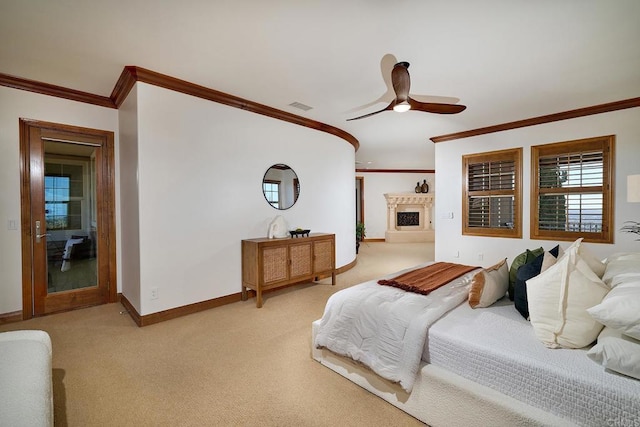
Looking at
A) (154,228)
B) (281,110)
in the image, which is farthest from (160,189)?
(281,110)

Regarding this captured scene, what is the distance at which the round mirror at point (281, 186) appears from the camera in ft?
13.7

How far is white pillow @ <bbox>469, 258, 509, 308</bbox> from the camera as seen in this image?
1.99 metres

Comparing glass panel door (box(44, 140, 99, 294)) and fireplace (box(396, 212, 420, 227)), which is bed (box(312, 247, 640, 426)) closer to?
glass panel door (box(44, 140, 99, 294))

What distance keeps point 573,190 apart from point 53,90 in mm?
7031

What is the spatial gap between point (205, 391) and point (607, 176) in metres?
5.59

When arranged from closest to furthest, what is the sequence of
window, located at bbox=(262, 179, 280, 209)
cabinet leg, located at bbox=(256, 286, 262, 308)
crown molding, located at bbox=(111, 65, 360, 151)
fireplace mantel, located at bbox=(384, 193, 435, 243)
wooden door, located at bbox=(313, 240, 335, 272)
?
crown molding, located at bbox=(111, 65, 360, 151) < cabinet leg, located at bbox=(256, 286, 262, 308) < window, located at bbox=(262, 179, 280, 209) < wooden door, located at bbox=(313, 240, 335, 272) < fireplace mantel, located at bbox=(384, 193, 435, 243)

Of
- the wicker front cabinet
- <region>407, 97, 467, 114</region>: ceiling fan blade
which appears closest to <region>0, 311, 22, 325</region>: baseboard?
the wicker front cabinet

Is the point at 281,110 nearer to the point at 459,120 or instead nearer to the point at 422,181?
the point at 459,120

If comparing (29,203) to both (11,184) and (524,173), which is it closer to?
(11,184)

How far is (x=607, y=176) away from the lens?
13.6 ft

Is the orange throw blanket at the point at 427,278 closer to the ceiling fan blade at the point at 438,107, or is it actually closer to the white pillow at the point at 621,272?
the white pillow at the point at 621,272

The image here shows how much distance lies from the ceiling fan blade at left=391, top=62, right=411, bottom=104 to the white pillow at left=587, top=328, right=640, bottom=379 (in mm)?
2072

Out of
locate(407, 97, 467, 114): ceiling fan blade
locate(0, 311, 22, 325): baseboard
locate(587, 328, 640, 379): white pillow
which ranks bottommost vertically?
locate(0, 311, 22, 325): baseboard

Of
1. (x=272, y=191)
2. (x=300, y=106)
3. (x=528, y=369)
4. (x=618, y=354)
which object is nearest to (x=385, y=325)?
(x=528, y=369)
